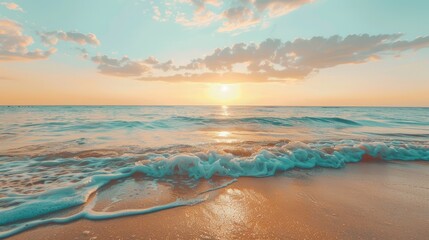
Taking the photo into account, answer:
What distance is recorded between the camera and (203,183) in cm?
379

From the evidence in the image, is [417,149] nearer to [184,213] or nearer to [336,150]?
[336,150]

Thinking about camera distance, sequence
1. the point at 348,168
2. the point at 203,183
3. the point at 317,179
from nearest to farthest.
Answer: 1. the point at 203,183
2. the point at 317,179
3. the point at 348,168

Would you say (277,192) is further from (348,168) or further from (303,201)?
(348,168)

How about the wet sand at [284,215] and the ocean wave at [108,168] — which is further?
the ocean wave at [108,168]

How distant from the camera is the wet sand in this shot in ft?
7.39

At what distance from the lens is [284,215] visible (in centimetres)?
266

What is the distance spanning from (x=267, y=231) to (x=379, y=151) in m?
5.25

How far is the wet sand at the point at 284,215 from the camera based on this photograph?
225cm

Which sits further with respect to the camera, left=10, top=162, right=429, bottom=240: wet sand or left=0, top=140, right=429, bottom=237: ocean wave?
left=0, top=140, right=429, bottom=237: ocean wave

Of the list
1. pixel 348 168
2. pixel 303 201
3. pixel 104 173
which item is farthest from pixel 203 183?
pixel 348 168

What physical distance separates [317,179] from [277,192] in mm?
1129

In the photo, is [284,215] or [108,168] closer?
[284,215]

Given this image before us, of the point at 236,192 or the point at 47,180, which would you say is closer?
the point at 236,192

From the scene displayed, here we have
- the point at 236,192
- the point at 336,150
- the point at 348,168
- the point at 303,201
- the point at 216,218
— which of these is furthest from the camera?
the point at 336,150
